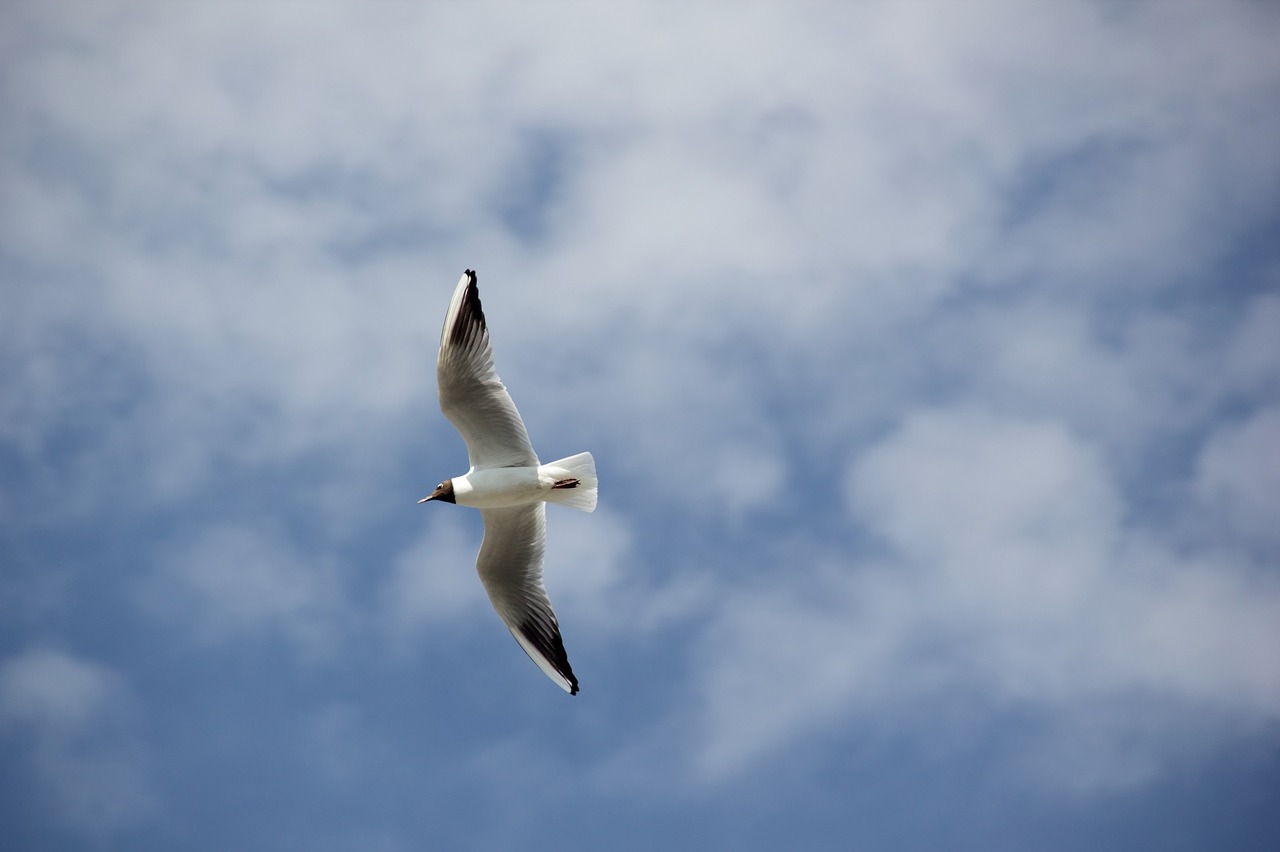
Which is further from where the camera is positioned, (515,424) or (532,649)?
(532,649)

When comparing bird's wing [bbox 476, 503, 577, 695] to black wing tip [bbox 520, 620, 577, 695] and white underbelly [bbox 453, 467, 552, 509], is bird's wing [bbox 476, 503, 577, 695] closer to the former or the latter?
black wing tip [bbox 520, 620, 577, 695]

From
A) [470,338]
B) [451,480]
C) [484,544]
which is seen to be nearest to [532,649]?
[484,544]

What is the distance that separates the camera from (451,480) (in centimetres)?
1220

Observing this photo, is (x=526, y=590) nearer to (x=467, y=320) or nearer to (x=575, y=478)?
(x=575, y=478)

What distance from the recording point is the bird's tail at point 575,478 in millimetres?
12062

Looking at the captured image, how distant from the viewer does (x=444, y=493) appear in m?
12.2

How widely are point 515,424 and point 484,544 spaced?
55.3 inches

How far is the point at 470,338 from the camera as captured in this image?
11.7 meters

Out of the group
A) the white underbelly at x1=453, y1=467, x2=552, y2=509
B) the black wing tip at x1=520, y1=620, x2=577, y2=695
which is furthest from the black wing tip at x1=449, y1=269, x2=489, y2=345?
the black wing tip at x1=520, y1=620, x2=577, y2=695

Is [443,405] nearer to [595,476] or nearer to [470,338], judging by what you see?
[470,338]

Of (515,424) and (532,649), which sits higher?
(515,424)

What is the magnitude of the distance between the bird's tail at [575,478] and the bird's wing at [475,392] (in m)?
0.27

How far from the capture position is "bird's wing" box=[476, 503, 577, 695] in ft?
41.8

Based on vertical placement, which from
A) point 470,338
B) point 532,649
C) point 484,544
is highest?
point 470,338
